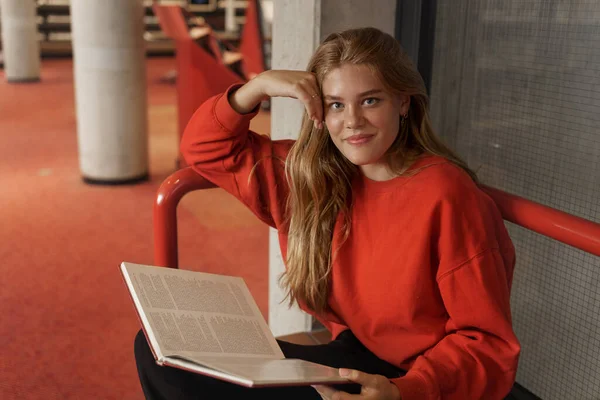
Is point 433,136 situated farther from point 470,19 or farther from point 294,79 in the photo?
point 470,19

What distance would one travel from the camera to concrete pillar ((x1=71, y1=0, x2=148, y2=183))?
5.17m

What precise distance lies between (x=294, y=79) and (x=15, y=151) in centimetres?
560

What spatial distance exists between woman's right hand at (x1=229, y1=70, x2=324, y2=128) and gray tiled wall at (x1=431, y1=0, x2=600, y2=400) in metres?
0.74

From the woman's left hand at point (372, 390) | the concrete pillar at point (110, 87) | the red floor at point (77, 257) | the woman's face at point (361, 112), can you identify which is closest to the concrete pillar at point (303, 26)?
the woman's face at point (361, 112)

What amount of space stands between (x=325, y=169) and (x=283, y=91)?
0.20 metres

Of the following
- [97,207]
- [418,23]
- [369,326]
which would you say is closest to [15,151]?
[97,207]

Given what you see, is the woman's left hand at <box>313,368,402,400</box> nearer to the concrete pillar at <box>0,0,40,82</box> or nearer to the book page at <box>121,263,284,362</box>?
the book page at <box>121,263,284,362</box>

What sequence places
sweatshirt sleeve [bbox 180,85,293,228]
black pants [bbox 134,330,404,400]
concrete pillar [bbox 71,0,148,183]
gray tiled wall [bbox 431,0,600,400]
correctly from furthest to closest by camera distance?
concrete pillar [bbox 71,0,148,183], gray tiled wall [bbox 431,0,600,400], sweatshirt sleeve [bbox 180,85,293,228], black pants [bbox 134,330,404,400]

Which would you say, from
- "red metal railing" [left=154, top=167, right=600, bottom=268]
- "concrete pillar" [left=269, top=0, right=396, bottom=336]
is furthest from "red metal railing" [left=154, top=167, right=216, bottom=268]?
"concrete pillar" [left=269, top=0, right=396, bottom=336]

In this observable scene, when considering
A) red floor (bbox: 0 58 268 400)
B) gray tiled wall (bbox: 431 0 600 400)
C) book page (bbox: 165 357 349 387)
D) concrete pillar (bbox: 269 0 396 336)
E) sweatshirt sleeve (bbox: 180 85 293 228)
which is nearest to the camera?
book page (bbox: 165 357 349 387)

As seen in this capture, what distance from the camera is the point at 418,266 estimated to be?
1492mm

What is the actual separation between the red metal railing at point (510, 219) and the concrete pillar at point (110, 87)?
145 inches

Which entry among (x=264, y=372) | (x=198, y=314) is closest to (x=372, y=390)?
(x=264, y=372)

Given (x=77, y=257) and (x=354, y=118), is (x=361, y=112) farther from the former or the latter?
(x=77, y=257)
